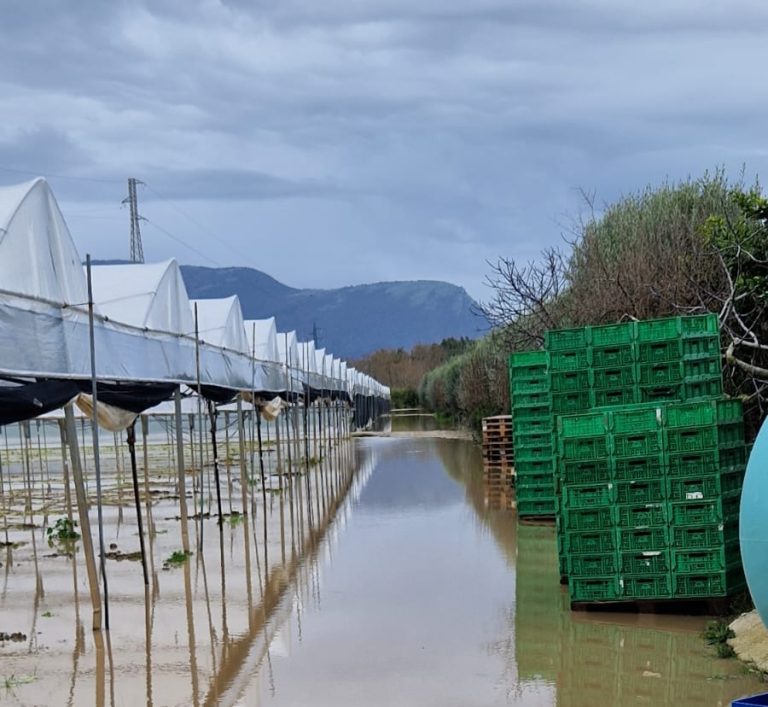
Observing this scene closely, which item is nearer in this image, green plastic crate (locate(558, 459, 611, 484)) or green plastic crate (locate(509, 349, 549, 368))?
green plastic crate (locate(558, 459, 611, 484))

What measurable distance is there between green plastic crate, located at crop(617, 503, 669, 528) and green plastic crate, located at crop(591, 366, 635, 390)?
71.0 inches

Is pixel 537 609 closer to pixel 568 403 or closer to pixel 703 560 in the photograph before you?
pixel 703 560

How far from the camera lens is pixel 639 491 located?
1036 centimetres

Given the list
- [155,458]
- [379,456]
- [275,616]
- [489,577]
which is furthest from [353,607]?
[155,458]

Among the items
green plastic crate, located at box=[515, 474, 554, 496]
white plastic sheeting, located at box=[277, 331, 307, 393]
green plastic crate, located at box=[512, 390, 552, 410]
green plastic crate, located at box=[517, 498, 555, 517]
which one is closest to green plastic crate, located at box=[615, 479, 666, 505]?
green plastic crate, located at box=[512, 390, 552, 410]

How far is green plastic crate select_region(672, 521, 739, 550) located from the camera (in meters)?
10.1

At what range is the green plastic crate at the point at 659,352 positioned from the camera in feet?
37.6

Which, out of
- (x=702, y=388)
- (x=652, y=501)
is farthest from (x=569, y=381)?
(x=652, y=501)

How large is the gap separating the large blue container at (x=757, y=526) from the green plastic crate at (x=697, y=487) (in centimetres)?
371

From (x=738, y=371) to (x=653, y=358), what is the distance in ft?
11.5

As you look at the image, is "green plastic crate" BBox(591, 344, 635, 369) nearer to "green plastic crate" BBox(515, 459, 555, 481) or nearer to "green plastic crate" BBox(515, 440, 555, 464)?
"green plastic crate" BBox(515, 440, 555, 464)

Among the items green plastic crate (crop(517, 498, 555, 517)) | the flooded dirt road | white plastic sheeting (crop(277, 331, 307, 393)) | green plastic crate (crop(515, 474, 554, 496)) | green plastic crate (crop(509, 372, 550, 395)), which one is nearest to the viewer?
the flooded dirt road

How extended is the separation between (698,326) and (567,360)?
1.47 metres

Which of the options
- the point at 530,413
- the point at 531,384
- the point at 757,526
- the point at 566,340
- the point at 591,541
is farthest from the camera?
the point at 530,413
